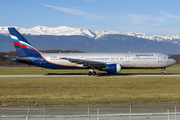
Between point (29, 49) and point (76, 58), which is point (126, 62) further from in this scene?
point (29, 49)

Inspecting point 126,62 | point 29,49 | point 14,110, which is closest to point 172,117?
point 14,110

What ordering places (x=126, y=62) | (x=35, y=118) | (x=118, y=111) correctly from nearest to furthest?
(x=35, y=118) < (x=118, y=111) < (x=126, y=62)

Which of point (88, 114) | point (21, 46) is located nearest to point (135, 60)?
point (21, 46)

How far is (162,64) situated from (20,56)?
25528 mm

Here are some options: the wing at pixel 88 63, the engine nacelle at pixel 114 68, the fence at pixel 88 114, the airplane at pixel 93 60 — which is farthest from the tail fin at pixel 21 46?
the fence at pixel 88 114

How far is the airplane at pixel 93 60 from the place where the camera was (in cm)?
4506

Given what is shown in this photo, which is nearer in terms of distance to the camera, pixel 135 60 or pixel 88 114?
pixel 88 114

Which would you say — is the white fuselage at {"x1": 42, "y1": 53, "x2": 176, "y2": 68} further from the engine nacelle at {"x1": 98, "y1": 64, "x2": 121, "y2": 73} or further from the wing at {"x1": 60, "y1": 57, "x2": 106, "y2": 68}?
the engine nacelle at {"x1": 98, "y1": 64, "x2": 121, "y2": 73}

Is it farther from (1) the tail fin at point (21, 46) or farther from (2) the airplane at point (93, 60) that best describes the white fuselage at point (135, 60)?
(1) the tail fin at point (21, 46)

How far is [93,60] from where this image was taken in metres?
46.2

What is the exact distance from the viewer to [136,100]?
72.1 feet

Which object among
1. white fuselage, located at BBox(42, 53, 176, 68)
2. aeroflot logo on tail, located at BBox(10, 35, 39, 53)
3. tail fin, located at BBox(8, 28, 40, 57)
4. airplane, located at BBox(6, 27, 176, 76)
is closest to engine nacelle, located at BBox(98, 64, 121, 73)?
airplane, located at BBox(6, 27, 176, 76)

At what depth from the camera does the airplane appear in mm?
45062

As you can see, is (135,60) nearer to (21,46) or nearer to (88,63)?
(88,63)
